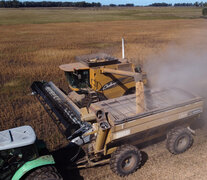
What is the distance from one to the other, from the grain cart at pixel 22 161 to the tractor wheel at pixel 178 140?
10.9 feet

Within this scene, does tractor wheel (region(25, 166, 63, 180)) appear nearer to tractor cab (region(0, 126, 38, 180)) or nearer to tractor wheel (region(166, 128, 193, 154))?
tractor cab (region(0, 126, 38, 180))

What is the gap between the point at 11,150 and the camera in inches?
166

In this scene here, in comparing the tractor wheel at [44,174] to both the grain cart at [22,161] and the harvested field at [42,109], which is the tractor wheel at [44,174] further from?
the harvested field at [42,109]

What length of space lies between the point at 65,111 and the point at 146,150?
2.96 m

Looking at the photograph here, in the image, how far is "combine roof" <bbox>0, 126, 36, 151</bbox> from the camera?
4107mm

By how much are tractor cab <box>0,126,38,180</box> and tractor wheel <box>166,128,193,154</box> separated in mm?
3654

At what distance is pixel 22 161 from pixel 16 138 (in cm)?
46

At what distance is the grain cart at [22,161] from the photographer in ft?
13.7

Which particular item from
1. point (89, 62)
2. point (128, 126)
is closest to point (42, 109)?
point (89, 62)

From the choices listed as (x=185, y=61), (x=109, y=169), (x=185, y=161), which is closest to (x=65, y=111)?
(x=109, y=169)

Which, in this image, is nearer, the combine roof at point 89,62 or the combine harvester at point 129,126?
the combine harvester at point 129,126

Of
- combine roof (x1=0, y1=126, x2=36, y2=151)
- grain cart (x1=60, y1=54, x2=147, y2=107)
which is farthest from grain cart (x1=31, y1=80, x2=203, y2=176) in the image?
grain cart (x1=60, y1=54, x2=147, y2=107)

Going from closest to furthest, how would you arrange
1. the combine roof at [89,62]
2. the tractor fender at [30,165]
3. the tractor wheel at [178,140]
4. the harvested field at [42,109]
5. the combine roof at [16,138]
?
the combine roof at [16,138] → the tractor fender at [30,165] → the harvested field at [42,109] → the tractor wheel at [178,140] → the combine roof at [89,62]

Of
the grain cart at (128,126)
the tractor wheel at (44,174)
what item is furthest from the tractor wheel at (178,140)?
the tractor wheel at (44,174)
